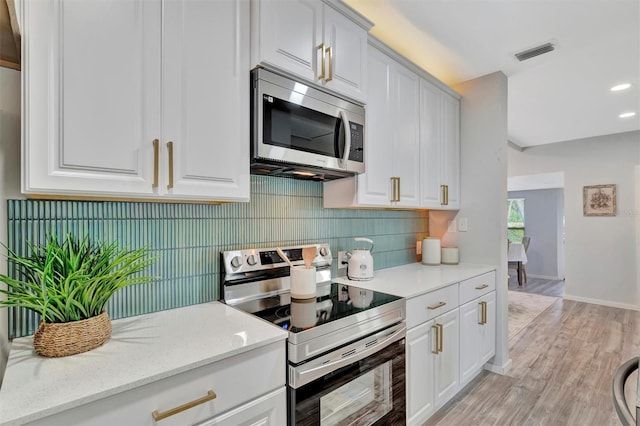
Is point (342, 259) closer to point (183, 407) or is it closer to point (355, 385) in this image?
point (355, 385)

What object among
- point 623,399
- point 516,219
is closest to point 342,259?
point 623,399

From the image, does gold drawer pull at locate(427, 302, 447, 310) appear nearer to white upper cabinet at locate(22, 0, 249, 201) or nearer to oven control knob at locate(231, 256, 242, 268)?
oven control knob at locate(231, 256, 242, 268)

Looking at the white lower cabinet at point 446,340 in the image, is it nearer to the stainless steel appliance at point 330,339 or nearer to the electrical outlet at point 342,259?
the stainless steel appliance at point 330,339

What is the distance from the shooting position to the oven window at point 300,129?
143cm

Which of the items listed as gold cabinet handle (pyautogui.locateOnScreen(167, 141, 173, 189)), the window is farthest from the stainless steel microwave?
the window

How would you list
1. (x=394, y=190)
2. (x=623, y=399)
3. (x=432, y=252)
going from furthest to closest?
(x=432, y=252)
(x=394, y=190)
(x=623, y=399)

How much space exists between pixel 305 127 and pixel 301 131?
3 cm

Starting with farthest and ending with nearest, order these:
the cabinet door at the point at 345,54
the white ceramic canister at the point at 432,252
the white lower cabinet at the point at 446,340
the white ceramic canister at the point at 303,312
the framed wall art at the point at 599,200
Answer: the framed wall art at the point at 599,200 → the white ceramic canister at the point at 432,252 → the white lower cabinet at the point at 446,340 → the cabinet door at the point at 345,54 → the white ceramic canister at the point at 303,312

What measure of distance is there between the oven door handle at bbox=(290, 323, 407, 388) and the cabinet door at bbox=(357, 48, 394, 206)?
767mm

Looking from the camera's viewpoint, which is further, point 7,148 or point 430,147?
point 430,147

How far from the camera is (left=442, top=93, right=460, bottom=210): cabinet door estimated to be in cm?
268

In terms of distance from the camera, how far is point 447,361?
6.70 ft

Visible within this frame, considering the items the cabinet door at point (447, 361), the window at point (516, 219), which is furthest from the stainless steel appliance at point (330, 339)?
the window at point (516, 219)

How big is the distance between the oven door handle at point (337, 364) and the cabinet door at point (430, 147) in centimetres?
116
